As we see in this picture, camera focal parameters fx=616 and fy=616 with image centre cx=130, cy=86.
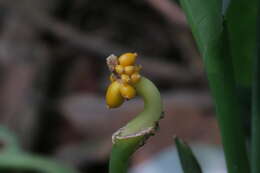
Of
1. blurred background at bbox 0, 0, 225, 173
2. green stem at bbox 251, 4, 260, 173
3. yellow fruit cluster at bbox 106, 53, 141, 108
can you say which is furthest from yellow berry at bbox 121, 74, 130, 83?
blurred background at bbox 0, 0, 225, 173

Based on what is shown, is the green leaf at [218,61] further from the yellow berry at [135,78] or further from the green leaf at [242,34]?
the green leaf at [242,34]

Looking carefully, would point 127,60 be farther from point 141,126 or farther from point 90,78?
point 90,78

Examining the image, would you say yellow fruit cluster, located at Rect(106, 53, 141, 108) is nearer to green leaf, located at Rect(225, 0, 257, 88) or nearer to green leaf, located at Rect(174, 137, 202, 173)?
green leaf, located at Rect(174, 137, 202, 173)

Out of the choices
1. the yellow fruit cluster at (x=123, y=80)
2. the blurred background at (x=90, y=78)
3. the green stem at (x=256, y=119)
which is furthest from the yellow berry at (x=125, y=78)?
the blurred background at (x=90, y=78)

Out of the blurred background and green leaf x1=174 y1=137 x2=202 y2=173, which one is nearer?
green leaf x1=174 y1=137 x2=202 y2=173

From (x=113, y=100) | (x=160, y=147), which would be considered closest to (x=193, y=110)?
(x=160, y=147)

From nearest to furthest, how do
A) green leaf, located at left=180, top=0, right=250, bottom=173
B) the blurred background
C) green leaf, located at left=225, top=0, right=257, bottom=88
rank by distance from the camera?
green leaf, located at left=180, top=0, right=250, bottom=173
green leaf, located at left=225, top=0, right=257, bottom=88
the blurred background

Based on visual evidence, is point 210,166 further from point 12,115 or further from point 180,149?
point 180,149
